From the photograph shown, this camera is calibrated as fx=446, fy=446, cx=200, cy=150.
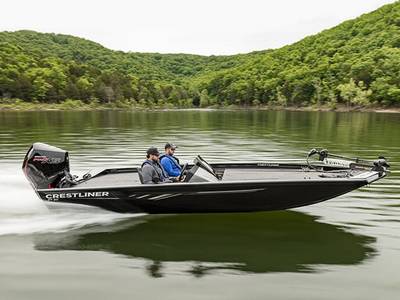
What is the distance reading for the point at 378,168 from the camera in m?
9.90

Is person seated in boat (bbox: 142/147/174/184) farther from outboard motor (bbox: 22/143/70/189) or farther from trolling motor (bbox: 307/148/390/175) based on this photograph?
trolling motor (bbox: 307/148/390/175)

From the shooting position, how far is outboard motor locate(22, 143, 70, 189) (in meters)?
10.1

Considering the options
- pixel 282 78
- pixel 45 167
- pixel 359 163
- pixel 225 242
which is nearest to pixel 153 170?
pixel 225 242

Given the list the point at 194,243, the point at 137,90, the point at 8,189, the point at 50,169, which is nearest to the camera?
the point at 194,243

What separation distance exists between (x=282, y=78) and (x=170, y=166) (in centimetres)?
14488

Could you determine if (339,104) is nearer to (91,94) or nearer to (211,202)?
(91,94)

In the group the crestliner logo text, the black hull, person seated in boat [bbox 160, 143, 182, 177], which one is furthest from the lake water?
person seated in boat [bbox 160, 143, 182, 177]

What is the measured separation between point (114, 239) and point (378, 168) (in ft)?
19.4

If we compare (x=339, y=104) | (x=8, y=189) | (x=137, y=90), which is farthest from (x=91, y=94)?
(x=8, y=189)

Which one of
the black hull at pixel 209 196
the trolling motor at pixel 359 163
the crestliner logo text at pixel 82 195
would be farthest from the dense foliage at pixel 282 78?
the crestliner logo text at pixel 82 195

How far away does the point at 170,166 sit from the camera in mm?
10453

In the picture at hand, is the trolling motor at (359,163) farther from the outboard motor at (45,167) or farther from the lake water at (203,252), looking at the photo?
the outboard motor at (45,167)

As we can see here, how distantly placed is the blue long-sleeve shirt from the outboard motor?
2.30 metres

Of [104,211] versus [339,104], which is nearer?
[104,211]
